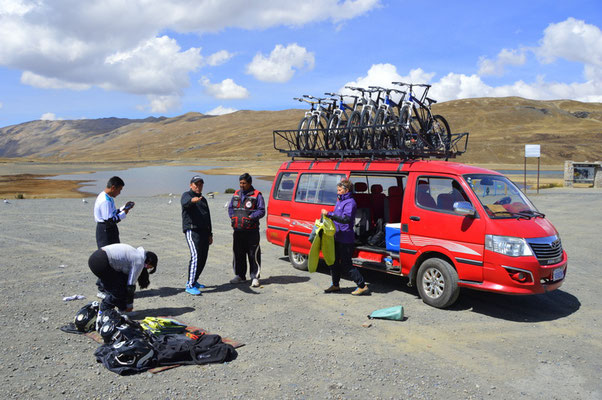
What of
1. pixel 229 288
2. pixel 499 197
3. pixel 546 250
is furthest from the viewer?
pixel 229 288

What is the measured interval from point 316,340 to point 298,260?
12.8 ft

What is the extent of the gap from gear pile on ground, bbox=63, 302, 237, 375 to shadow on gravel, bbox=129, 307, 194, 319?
1.00m

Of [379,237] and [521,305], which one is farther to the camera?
[379,237]

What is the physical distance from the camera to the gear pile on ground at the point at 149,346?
199 inches

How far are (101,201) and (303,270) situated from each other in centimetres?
426

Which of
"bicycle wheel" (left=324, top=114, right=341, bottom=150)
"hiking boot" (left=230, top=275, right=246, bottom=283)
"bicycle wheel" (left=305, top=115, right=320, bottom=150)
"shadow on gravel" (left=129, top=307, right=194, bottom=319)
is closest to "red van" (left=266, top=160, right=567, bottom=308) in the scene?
"hiking boot" (left=230, top=275, right=246, bottom=283)

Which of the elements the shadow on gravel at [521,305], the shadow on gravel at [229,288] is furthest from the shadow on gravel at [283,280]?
the shadow on gravel at [521,305]

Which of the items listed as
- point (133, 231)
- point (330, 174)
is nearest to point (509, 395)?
point (330, 174)

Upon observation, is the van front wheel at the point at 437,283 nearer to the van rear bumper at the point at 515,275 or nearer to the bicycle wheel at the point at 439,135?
the van rear bumper at the point at 515,275

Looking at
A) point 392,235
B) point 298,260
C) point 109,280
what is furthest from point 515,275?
point 109,280

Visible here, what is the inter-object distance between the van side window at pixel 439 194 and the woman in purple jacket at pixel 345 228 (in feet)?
3.56

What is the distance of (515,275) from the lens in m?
6.41

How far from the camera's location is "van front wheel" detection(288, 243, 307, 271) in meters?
9.65

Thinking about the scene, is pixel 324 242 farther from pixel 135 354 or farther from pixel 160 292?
pixel 135 354
